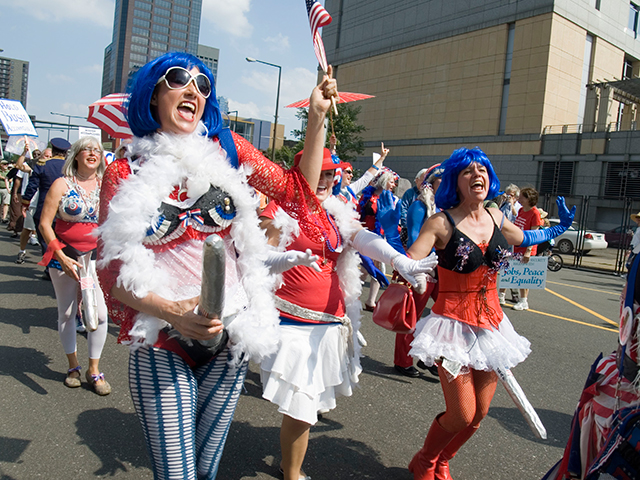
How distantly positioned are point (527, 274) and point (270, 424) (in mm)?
3517

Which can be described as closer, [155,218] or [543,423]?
[155,218]

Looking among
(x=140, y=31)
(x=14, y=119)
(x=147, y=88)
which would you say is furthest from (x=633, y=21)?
(x=140, y=31)

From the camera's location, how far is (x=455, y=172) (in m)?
3.05

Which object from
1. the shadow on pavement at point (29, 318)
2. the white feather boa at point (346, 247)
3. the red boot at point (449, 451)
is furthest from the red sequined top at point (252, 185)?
the shadow on pavement at point (29, 318)

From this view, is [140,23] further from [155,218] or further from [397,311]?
[155,218]

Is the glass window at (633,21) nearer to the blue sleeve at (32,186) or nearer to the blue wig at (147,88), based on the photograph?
the blue sleeve at (32,186)

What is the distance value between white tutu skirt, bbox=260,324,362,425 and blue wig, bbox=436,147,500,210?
1050mm

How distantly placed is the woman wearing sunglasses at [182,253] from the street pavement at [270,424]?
1295mm

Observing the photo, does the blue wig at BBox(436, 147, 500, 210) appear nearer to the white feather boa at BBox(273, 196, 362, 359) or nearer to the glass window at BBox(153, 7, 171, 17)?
the white feather boa at BBox(273, 196, 362, 359)

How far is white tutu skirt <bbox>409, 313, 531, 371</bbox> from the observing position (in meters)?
2.75

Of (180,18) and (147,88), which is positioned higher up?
(180,18)

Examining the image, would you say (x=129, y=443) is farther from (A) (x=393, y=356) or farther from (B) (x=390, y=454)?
(A) (x=393, y=356)

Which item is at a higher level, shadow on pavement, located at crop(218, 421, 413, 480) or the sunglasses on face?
the sunglasses on face

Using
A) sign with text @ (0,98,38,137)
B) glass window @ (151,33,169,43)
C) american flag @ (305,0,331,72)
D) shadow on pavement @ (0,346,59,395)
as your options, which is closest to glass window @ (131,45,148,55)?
glass window @ (151,33,169,43)
